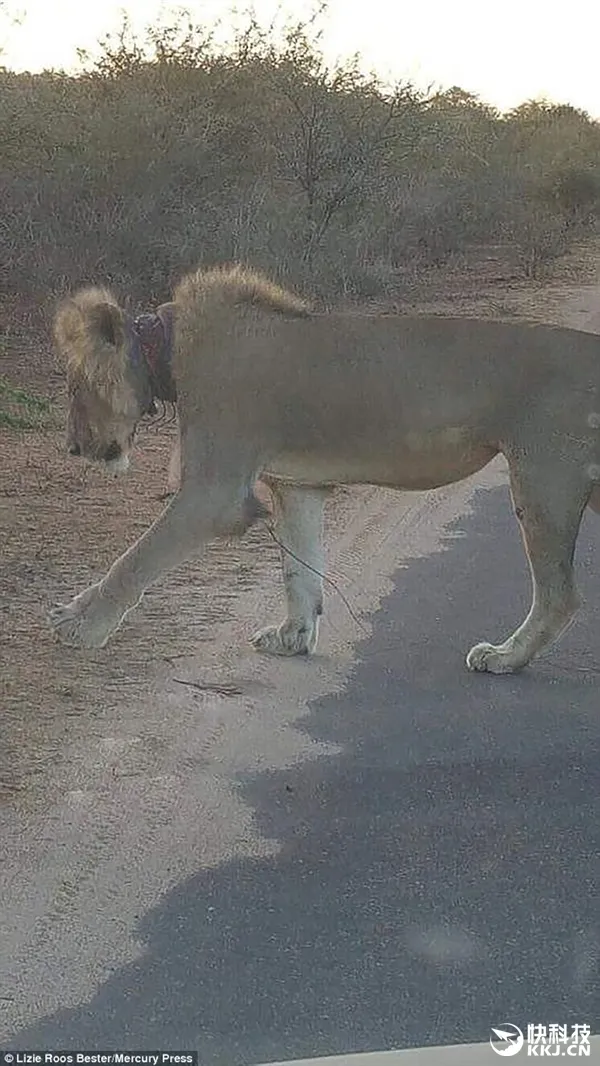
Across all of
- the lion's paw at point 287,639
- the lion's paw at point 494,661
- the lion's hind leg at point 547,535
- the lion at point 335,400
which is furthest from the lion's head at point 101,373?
the lion's paw at point 494,661

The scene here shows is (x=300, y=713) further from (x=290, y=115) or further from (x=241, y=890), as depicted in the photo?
(x=290, y=115)

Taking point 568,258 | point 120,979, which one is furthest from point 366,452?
point 568,258

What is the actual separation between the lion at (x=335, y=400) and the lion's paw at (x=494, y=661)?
0.99ft

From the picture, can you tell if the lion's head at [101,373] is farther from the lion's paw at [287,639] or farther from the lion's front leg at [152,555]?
the lion's paw at [287,639]

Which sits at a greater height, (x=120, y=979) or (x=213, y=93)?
(x=213, y=93)

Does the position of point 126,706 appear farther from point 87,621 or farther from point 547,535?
point 547,535

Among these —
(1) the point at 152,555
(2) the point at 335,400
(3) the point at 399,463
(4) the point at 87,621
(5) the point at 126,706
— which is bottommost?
(5) the point at 126,706

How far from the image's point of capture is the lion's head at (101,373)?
579 cm

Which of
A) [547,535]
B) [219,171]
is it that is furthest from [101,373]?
[219,171]

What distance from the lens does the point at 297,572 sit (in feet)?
20.9

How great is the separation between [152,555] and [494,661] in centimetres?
152

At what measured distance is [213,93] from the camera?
1906 cm

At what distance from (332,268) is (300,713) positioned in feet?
41.5

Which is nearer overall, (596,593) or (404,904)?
(404,904)
